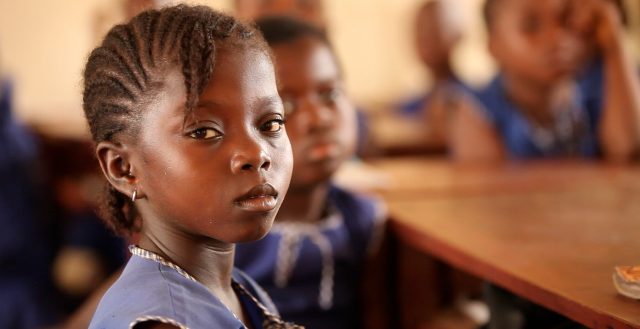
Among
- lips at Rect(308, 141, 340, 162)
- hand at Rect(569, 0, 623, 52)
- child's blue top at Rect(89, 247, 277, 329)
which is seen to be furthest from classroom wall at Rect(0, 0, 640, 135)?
child's blue top at Rect(89, 247, 277, 329)

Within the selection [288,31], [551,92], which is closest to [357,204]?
[288,31]

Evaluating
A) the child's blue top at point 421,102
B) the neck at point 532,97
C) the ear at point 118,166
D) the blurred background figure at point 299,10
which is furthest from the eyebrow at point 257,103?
the child's blue top at point 421,102

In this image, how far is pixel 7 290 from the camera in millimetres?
1909

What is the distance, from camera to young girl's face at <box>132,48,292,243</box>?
2.46 feet

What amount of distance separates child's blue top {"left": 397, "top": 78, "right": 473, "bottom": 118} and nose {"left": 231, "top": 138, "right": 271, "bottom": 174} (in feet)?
7.10

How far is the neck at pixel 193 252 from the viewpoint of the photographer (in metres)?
0.83

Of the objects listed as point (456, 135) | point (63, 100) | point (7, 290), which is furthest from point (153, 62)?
point (63, 100)

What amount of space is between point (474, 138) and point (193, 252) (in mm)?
1548

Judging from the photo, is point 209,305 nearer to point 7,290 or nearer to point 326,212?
point 326,212

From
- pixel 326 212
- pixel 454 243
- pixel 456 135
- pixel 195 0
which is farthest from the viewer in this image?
pixel 456 135

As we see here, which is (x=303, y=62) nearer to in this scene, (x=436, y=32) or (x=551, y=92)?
(x=551, y=92)

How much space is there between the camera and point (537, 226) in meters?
1.18

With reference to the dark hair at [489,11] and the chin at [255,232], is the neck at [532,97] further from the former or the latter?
the chin at [255,232]

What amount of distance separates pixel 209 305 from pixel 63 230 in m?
1.75
